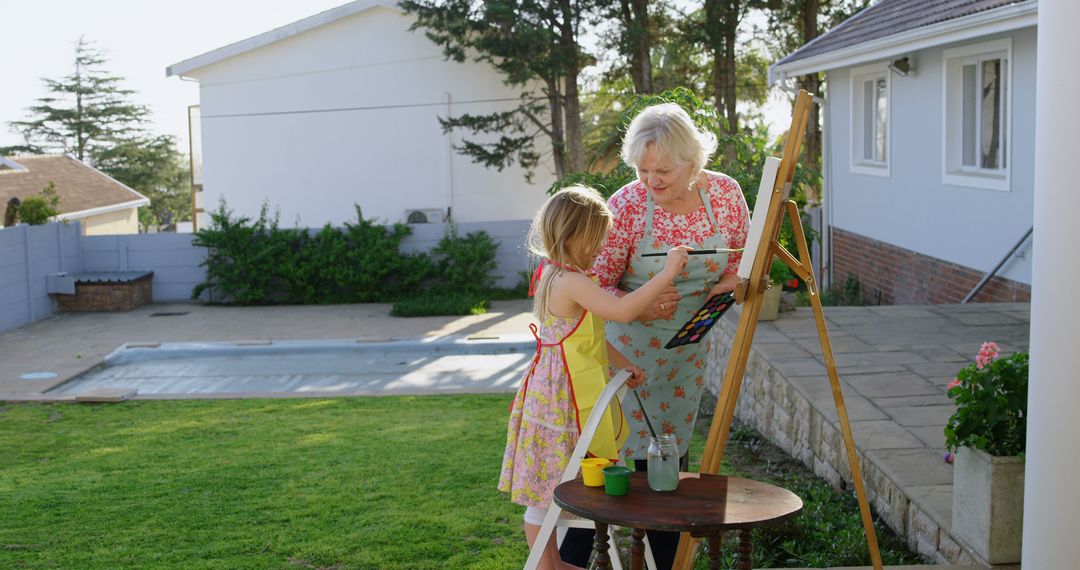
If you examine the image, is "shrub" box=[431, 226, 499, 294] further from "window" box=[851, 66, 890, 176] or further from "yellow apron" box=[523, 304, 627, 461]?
"yellow apron" box=[523, 304, 627, 461]

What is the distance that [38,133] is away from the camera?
42312 mm

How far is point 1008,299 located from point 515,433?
7.00 metres

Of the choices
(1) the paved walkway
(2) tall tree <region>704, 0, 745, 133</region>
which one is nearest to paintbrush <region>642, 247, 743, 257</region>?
(1) the paved walkway

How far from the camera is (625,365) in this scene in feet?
12.1

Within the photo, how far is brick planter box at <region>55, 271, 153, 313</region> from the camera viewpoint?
15.8m

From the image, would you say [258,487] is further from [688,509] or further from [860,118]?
[860,118]

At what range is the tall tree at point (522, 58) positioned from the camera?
60.4 feet

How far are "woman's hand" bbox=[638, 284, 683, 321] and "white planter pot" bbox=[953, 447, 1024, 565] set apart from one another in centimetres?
113

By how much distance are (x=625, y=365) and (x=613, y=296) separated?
39 centimetres

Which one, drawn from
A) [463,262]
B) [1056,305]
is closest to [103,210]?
[463,262]

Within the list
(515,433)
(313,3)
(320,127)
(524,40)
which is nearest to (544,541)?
(515,433)

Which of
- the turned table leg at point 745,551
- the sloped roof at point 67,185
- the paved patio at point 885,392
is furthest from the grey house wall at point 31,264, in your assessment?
the turned table leg at point 745,551

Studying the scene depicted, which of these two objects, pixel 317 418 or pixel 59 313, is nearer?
pixel 317 418

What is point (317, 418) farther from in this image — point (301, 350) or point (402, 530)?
point (301, 350)
